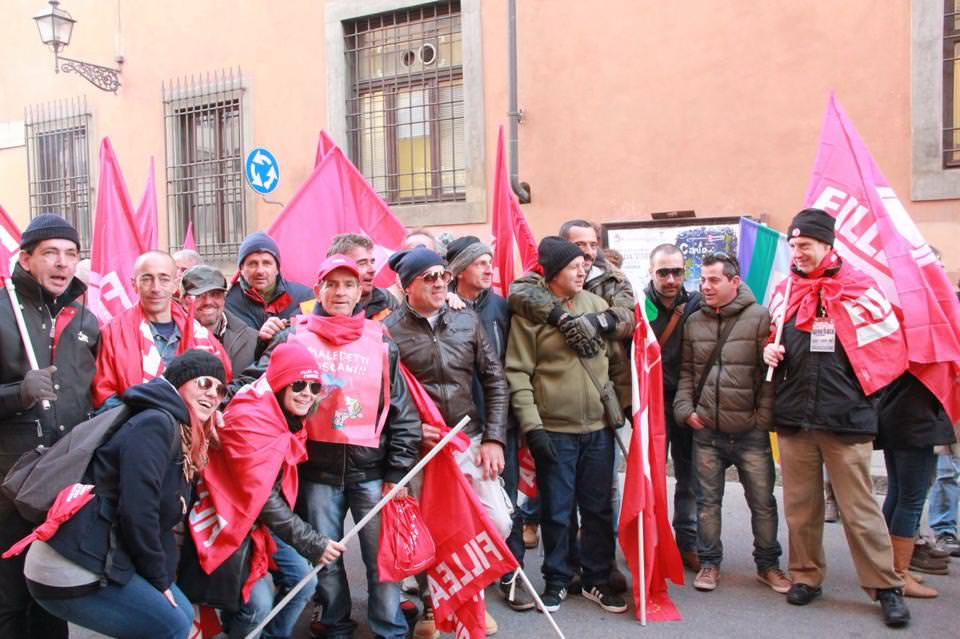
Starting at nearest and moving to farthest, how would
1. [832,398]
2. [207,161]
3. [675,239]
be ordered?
1. [832,398]
2. [675,239]
3. [207,161]

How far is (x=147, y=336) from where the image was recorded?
150 inches

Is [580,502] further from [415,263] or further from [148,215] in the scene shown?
[148,215]

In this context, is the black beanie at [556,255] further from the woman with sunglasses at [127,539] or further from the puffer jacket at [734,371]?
the woman with sunglasses at [127,539]

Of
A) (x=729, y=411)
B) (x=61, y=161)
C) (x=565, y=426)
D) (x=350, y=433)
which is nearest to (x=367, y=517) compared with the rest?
(x=350, y=433)

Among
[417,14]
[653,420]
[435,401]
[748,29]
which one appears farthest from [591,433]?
[417,14]

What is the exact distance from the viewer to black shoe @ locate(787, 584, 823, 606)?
441 cm

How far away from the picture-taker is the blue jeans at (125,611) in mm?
2762

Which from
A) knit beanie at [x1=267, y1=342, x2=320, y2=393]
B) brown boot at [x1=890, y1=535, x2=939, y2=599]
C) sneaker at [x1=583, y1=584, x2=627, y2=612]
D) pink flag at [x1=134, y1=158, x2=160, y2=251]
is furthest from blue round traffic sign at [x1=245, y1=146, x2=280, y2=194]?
brown boot at [x1=890, y1=535, x2=939, y2=599]

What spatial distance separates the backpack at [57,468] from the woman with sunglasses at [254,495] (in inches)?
23.6

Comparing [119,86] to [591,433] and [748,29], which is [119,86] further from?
[591,433]

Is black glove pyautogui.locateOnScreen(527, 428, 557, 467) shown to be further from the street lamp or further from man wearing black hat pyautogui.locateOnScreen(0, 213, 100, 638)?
the street lamp

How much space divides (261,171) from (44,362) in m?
7.02

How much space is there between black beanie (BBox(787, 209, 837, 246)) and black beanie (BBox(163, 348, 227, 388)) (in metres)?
3.00

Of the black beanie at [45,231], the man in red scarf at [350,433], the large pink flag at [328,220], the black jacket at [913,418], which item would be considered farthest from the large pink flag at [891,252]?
the black beanie at [45,231]
